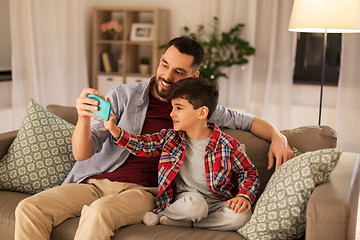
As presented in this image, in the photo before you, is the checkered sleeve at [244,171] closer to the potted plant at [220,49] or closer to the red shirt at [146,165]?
the red shirt at [146,165]

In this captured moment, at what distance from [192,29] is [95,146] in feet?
11.0

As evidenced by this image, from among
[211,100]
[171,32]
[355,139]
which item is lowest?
[355,139]

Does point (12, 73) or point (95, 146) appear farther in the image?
point (12, 73)

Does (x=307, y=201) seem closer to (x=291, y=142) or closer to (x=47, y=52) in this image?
(x=291, y=142)

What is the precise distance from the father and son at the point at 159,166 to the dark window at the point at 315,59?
286 cm

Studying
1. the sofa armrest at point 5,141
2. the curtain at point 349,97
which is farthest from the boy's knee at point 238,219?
the curtain at point 349,97

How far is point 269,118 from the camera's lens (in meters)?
4.89

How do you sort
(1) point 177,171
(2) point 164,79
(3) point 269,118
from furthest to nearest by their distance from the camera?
(3) point 269,118 → (2) point 164,79 → (1) point 177,171

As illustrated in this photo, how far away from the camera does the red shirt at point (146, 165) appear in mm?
2021

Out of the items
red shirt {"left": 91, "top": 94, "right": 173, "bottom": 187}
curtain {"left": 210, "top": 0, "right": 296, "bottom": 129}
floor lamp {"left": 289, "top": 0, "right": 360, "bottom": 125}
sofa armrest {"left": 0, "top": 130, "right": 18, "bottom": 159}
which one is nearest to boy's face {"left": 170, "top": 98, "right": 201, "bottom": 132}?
red shirt {"left": 91, "top": 94, "right": 173, "bottom": 187}

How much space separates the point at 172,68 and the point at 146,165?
450mm

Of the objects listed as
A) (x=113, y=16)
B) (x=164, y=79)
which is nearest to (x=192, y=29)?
(x=113, y=16)

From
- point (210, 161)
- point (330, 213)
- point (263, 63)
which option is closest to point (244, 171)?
point (210, 161)

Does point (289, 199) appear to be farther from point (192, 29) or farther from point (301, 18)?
point (192, 29)
